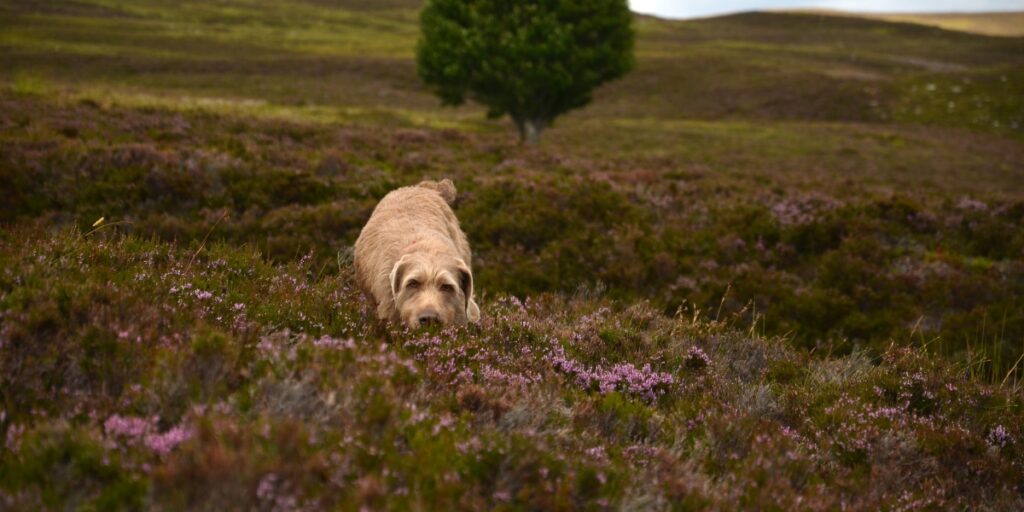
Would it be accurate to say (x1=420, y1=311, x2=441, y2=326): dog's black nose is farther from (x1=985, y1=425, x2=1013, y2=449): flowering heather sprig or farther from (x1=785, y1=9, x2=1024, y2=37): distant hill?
(x1=785, y1=9, x2=1024, y2=37): distant hill

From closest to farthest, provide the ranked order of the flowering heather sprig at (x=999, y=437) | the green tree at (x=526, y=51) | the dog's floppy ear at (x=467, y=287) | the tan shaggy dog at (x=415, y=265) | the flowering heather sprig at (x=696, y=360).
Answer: the flowering heather sprig at (x=999, y=437)
the tan shaggy dog at (x=415, y=265)
the flowering heather sprig at (x=696, y=360)
the dog's floppy ear at (x=467, y=287)
the green tree at (x=526, y=51)

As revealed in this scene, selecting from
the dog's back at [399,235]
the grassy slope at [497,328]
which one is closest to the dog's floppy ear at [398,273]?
the dog's back at [399,235]

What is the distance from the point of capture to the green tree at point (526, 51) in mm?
31656

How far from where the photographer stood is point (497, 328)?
19.8ft

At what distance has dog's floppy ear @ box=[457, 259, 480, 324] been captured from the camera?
645 centimetres

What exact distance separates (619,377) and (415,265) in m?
2.19

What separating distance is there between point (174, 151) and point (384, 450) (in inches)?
541

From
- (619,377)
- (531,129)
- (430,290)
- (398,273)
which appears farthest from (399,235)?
(531,129)

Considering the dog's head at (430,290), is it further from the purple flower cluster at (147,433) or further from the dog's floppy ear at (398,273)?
the purple flower cluster at (147,433)

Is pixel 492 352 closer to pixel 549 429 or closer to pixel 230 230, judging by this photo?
pixel 549 429

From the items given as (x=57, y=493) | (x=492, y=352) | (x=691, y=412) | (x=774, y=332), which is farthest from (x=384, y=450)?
(x=774, y=332)

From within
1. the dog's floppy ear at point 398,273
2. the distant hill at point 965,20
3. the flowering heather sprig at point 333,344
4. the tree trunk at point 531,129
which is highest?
the distant hill at point 965,20

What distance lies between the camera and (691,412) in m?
4.85

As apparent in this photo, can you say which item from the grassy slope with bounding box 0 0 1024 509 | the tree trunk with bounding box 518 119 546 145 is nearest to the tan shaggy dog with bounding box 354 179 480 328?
the grassy slope with bounding box 0 0 1024 509
